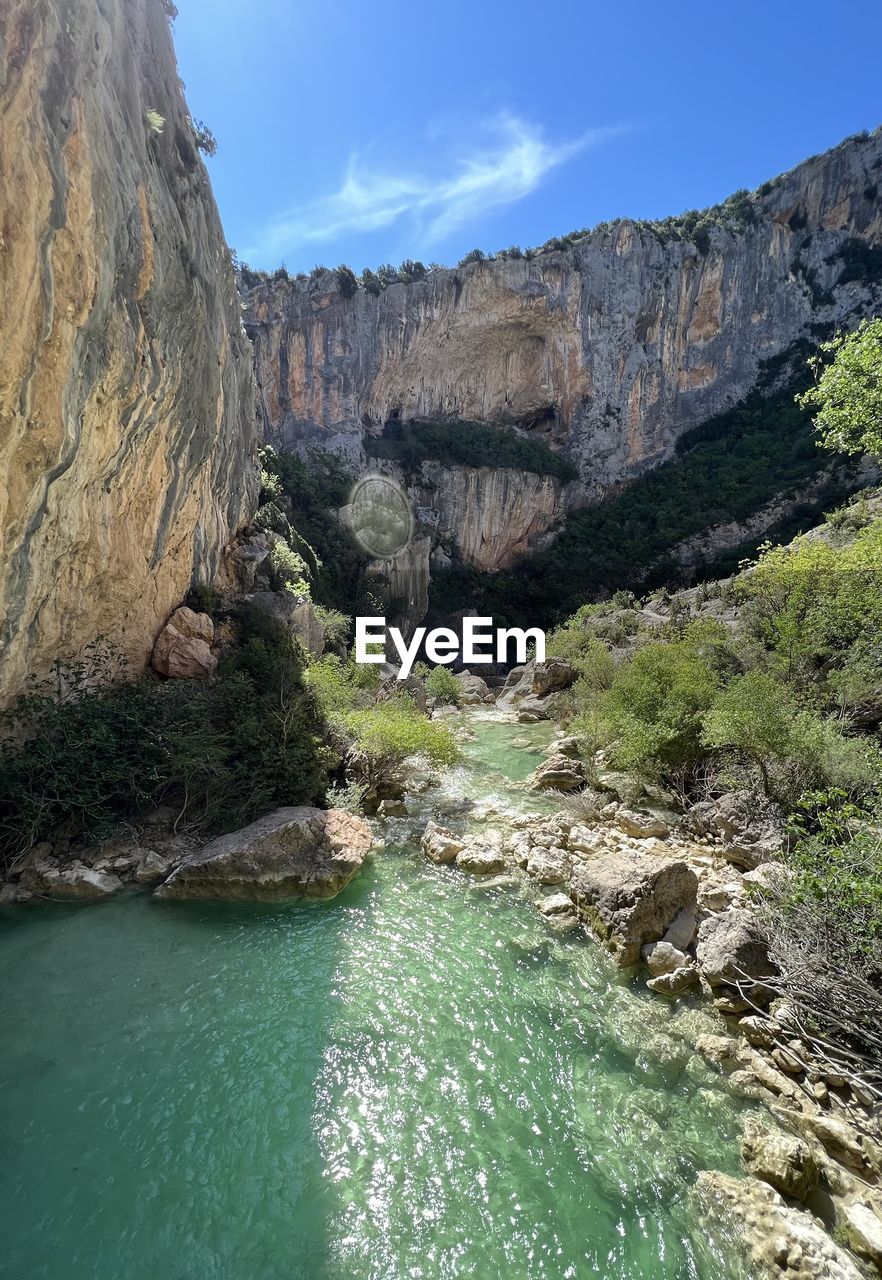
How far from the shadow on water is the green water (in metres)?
0.02

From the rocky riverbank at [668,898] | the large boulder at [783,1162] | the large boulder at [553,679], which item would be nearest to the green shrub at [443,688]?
the large boulder at [553,679]

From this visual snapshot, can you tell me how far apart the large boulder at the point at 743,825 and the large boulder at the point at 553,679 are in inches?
577

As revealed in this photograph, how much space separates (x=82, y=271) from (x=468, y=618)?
33646mm

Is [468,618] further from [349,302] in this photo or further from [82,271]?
[82,271]

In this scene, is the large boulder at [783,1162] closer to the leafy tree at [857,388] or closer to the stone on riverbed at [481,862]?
the stone on riverbed at [481,862]

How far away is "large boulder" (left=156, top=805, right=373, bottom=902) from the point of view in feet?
25.0

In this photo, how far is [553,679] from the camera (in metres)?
24.6

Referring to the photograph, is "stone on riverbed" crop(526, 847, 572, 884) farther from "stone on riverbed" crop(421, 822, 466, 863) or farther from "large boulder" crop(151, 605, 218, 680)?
"large boulder" crop(151, 605, 218, 680)

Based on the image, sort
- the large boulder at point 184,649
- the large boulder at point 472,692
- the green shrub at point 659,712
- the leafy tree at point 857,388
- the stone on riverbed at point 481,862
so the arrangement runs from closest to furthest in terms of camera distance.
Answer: the leafy tree at point 857,388 → the stone on riverbed at point 481,862 → the green shrub at point 659,712 → the large boulder at point 184,649 → the large boulder at point 472,692

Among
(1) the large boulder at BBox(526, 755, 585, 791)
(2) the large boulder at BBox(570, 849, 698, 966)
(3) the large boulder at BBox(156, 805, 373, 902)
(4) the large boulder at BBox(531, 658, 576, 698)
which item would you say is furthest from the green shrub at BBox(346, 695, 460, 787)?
(4) the large boulder at BBox(531, 658, 576, 698)

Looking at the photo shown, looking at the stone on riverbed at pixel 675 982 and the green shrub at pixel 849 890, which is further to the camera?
the stone on riverbed at pixel 675 982

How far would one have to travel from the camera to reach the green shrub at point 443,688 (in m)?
25.6

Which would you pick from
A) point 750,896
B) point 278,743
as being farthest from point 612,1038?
point 278,743

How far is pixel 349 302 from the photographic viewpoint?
1631 inches
